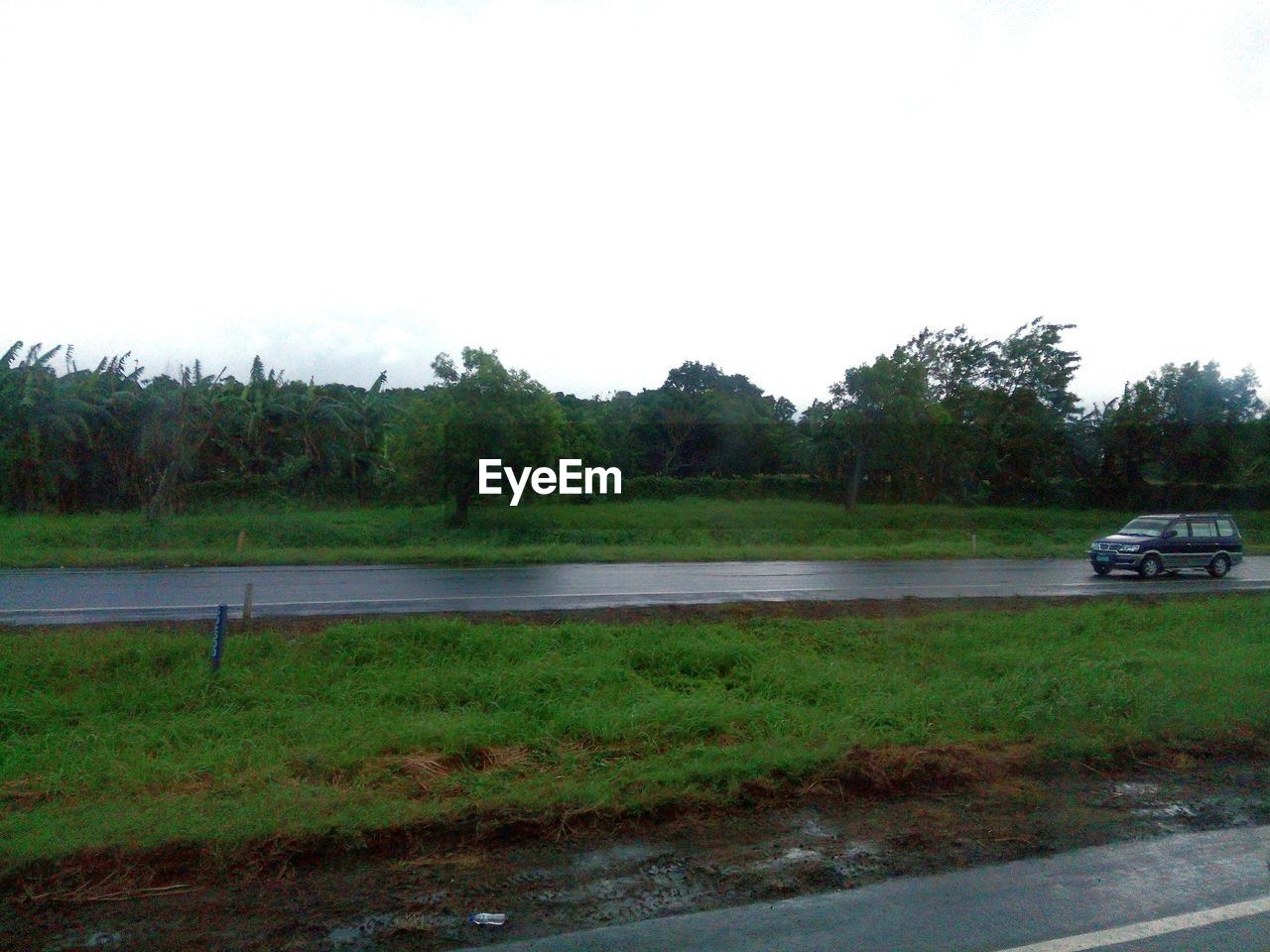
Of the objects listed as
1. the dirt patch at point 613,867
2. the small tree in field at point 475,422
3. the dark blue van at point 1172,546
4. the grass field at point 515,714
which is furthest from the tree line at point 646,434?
the dirt patch at point 613,867

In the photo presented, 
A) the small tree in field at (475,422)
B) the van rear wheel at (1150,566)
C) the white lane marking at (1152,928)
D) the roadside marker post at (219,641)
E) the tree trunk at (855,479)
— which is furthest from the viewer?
the tree trunk at (855,479)

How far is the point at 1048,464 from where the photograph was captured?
5125 centimetres

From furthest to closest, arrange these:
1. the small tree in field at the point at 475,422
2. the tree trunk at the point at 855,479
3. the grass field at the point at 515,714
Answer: the tree trunk at the point at 855,479
the small tree in field at the point at 475,422
the grass field at the point at 515,714

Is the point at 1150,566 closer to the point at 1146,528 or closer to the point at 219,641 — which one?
the point at 1146,528

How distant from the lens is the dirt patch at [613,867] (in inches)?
188

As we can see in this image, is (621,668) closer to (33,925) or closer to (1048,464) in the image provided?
(33,925)

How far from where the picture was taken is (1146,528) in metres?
24.5

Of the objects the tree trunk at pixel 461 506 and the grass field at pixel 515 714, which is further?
the tree trunk at pixel 461 506

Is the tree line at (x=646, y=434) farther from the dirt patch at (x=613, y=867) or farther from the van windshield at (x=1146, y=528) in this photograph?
the dirt patch at (x=613, y=867)

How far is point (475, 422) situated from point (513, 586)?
14596mm

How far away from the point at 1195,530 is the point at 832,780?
21.6 metres

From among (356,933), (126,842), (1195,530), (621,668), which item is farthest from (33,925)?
(1195,530)

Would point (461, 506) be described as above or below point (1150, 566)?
above

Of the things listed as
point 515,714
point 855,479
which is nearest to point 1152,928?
point 515,714
